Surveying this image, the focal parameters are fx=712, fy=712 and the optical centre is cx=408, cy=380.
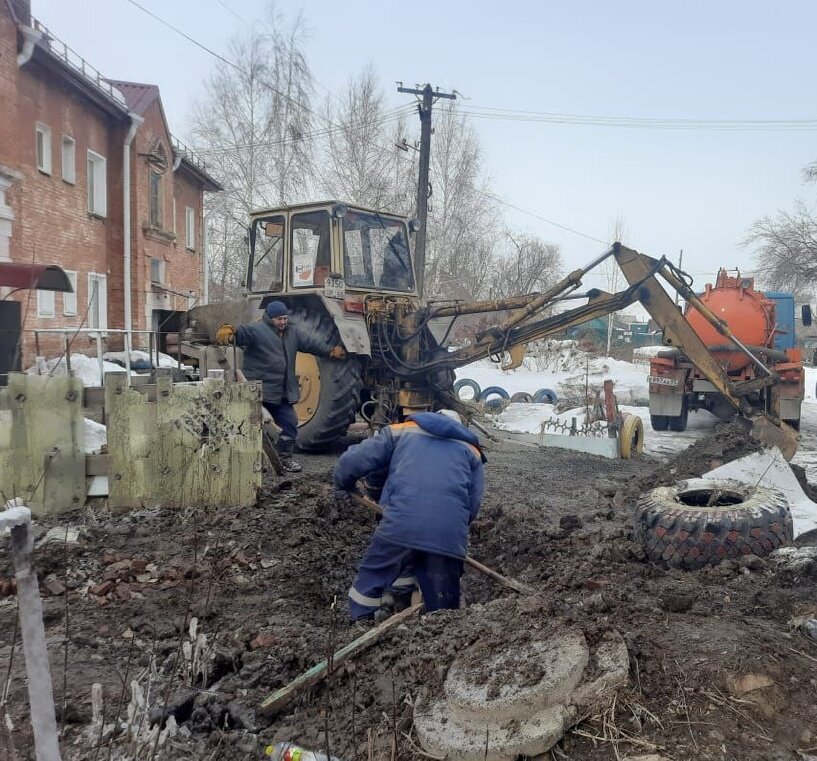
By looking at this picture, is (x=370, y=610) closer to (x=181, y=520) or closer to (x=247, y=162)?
(x=181, y=520)

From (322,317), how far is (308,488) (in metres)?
2.51

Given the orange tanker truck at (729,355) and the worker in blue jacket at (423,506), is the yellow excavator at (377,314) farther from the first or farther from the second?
the worker in blue jacket at (423,506)

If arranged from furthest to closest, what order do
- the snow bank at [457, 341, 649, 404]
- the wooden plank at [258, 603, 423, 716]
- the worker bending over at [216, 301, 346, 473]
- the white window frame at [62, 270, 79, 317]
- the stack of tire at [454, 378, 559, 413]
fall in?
the snow bank at [457, 341, 649, 404] < the white window frame at [62, 270, 79, 317] < the stack of tire at [454, 378, 559, 413] < the worker bending over at [216, 301, 346, 473] < the wooden plank at [258, 603, 423, 716]

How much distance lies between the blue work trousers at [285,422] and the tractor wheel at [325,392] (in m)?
0.67

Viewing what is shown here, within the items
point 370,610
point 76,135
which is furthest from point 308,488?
point 76,135

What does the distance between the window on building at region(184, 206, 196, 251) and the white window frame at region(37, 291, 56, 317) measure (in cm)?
788

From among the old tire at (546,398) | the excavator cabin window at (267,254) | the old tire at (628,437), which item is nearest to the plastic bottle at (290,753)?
the excavator cabin window at (267,254)

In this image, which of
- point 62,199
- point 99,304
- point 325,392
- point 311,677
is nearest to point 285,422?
point 325,392

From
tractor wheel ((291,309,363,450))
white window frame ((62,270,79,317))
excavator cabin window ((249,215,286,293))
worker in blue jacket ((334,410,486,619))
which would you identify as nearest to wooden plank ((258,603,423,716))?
worker in blue jacket ((334,410,486,619))

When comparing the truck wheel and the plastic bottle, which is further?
the truck wheel

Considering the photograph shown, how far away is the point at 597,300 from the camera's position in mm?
7141

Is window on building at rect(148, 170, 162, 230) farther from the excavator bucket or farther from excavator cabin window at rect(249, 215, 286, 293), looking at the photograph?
the excavator bucket

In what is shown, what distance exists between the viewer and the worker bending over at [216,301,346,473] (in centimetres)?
631

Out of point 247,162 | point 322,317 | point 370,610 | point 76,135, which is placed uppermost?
point 247,162
